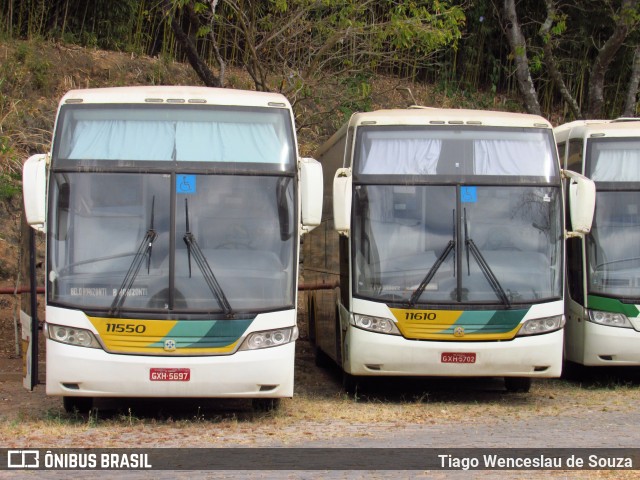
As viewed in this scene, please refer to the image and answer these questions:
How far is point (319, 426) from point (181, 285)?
186 centimetres


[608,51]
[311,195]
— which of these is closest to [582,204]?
[311,195]

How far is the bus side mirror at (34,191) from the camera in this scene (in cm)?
1020

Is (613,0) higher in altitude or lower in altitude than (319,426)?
higher

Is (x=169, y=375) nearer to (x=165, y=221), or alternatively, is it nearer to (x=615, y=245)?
(x=165, y=221)

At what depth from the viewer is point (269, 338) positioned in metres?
10.5

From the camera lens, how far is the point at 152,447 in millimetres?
9008

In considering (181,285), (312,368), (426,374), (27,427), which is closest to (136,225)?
(181,285)

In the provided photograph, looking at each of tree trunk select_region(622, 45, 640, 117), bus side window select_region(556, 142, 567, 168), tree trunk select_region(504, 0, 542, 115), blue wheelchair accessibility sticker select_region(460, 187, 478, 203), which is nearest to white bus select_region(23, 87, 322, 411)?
blue wheelchair accessibility sticker select_region(460, 187, 478, 203)

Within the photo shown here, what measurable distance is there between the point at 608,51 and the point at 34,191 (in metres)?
12.3

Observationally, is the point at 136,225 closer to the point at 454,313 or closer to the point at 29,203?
the point at 29,203

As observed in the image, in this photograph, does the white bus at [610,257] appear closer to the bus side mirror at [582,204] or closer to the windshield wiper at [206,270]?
the bus side mirror at [582,204]

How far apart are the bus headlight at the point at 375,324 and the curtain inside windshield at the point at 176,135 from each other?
7.13ft

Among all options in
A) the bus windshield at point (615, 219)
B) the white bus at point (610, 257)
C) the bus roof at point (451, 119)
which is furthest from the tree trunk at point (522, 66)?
the bus roof at point (451, 119)

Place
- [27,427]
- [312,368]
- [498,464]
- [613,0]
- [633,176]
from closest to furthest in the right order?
[498,464]
[27,427]
[633,176]
[312,368]
[613,0]
